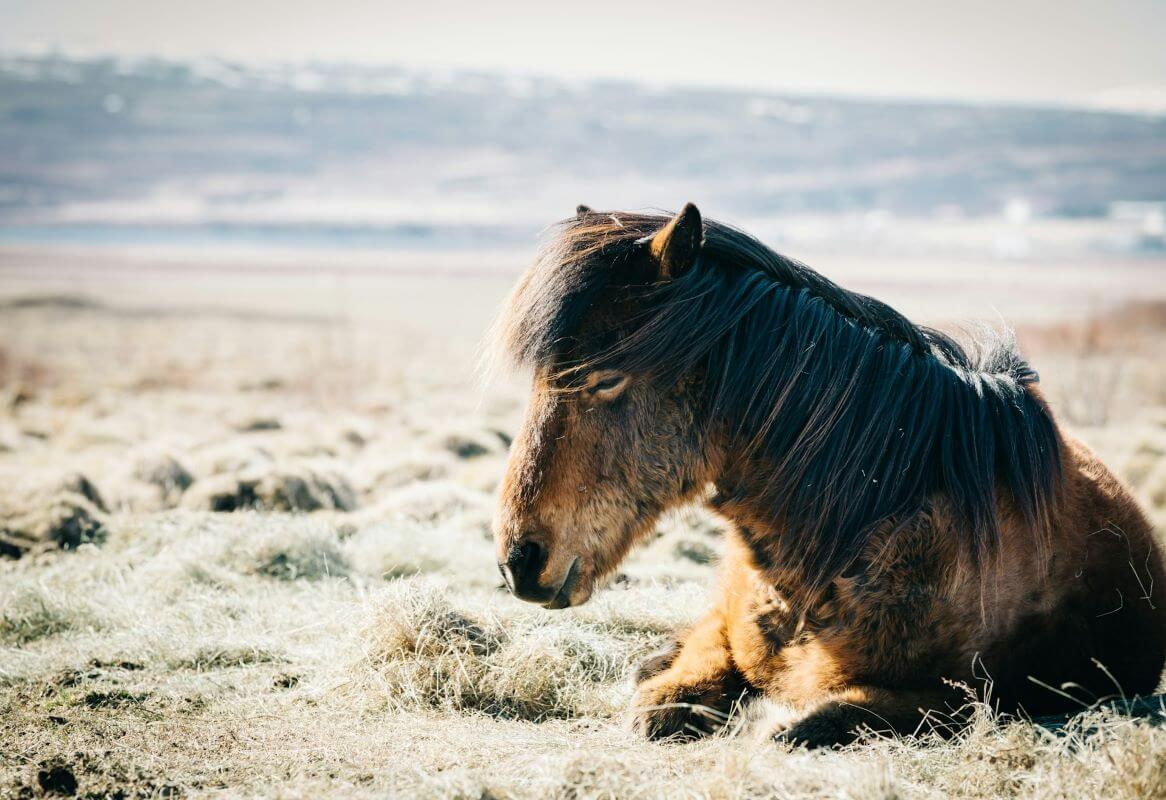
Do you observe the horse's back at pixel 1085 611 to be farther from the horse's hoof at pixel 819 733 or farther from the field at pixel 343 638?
the horse's hoof at pixel 819 733

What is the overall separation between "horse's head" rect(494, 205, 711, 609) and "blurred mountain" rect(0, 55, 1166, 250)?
3686 inches

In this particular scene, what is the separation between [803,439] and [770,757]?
103 cm

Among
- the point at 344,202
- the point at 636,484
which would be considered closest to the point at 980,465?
the point at 636,484

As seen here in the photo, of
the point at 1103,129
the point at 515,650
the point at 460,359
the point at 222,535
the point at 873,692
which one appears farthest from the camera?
the point at 1103,129

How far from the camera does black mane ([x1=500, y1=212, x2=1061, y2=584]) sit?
300 cm

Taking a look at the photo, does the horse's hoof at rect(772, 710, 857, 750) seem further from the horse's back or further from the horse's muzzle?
the horse's muzzle

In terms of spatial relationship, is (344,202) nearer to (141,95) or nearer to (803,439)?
(141,95)

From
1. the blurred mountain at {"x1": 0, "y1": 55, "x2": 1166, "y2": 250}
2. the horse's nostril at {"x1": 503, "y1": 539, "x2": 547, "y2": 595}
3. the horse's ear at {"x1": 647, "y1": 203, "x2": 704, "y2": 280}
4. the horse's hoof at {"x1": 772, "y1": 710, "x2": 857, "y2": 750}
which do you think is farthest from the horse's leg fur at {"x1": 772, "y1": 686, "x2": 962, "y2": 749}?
the blurred mountain at {"x1": 0, "y1": 55, "x2": 1166, "y2": 250}

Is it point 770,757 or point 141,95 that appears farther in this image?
point 141,95

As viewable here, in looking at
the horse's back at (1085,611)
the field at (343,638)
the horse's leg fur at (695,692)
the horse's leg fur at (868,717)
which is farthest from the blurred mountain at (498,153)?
the horse's leg fur at (868,717)

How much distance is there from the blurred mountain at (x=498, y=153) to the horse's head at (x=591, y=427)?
93.6 m

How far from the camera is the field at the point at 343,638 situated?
2783mm

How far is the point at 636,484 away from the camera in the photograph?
119 inches

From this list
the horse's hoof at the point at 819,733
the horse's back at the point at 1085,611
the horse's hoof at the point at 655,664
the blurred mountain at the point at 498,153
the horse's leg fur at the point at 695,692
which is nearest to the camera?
the horse's hoof at the point at 819,733
